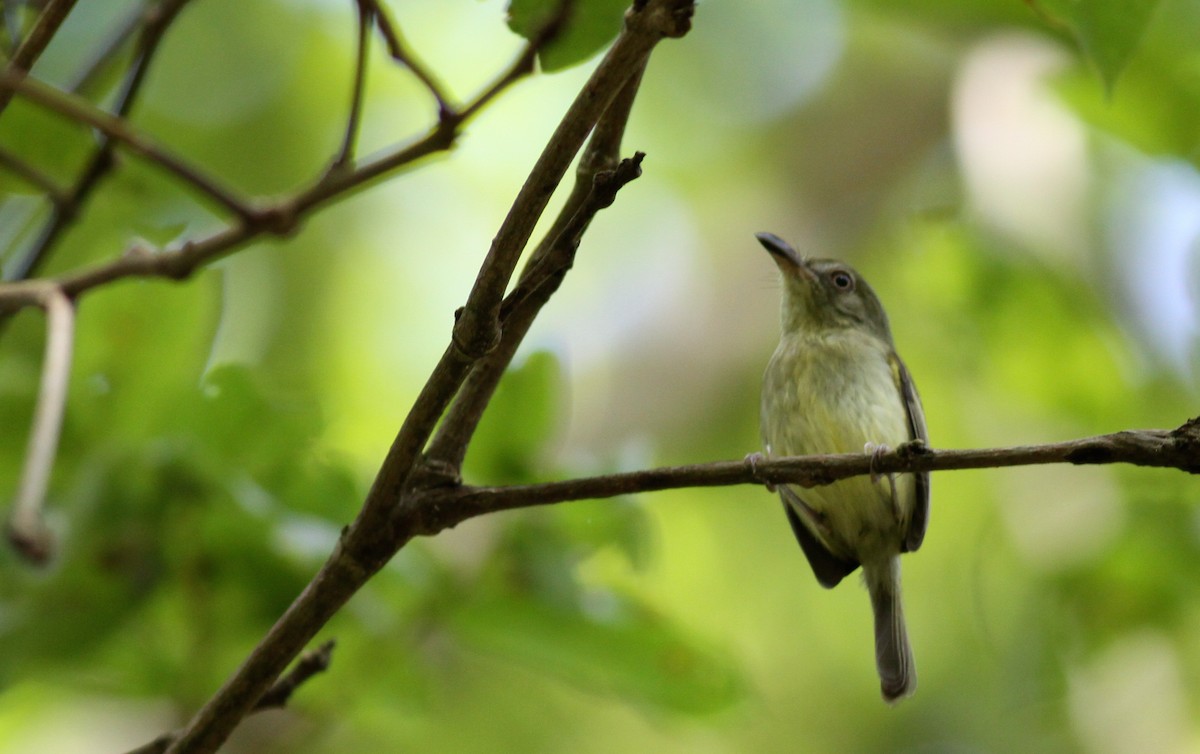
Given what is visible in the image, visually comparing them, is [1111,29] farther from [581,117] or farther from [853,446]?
[853,446]

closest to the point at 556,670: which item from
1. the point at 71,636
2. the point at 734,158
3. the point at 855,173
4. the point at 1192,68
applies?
the point at 71,636

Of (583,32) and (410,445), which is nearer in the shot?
(410,445)

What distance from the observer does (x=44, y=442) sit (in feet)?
4.45

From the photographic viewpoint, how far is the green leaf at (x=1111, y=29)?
178cm

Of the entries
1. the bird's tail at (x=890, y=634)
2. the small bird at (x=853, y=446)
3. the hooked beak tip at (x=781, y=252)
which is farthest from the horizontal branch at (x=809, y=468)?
the hooked beak tip at (x=781, y=252)

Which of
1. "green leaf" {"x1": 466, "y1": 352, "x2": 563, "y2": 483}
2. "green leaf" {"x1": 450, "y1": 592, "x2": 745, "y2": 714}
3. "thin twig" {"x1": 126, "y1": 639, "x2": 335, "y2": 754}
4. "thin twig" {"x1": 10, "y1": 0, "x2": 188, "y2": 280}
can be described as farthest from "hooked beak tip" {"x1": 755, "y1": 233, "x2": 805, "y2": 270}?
"thin twig" {"x1": 126, "y1": 639, "x2": 335, "y2": 754}

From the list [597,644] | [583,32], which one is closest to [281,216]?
[583,32]

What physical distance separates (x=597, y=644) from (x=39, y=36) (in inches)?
62.1

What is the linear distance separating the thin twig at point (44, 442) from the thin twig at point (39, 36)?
0.30 meters

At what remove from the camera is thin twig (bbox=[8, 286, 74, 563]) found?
109 cm

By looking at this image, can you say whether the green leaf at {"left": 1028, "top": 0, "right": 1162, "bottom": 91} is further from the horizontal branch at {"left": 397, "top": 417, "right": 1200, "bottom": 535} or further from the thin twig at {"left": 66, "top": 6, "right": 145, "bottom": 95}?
the thin twig at {"left": 66, "top": 6, "right": 145, "bottom": 95}

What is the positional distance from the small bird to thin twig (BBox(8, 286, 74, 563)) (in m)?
2.41

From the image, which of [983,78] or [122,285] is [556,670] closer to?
[122,285]

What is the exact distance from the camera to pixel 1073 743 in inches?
260
